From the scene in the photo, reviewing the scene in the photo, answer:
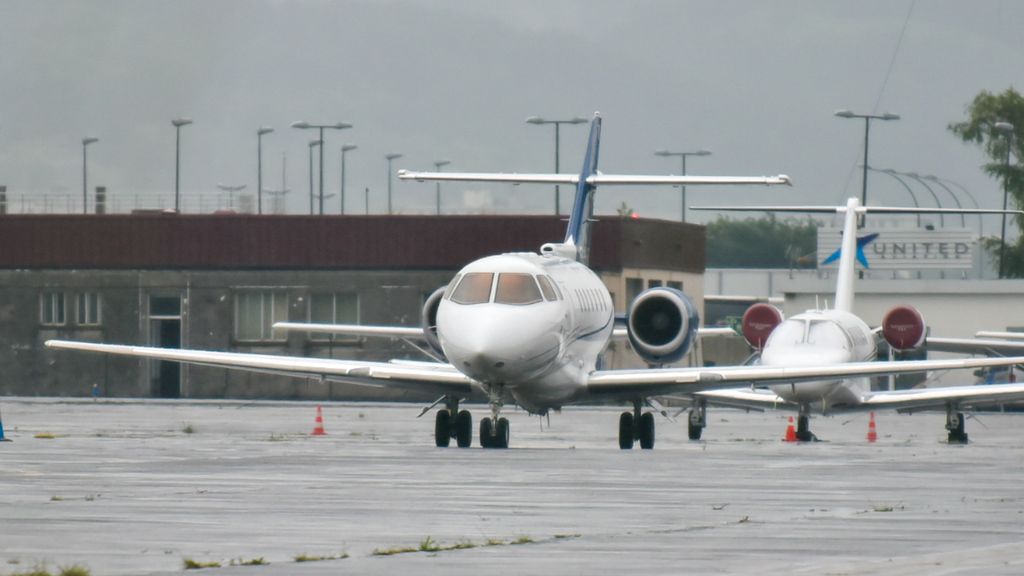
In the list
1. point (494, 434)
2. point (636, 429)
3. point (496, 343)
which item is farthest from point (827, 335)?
point (496, 343)

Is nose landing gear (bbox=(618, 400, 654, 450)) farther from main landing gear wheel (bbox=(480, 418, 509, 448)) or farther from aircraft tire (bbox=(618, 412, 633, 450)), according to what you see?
main landing gear wheel (bbox=(480, 418, 509, 448))

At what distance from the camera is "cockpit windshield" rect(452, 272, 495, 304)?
86.9 feet

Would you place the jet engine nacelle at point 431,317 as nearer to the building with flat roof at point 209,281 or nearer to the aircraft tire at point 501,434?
the aircraft tire at point 501,434

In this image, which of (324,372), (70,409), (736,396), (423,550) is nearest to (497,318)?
(324,372)

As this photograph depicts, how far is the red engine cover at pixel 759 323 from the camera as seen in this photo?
38.4m

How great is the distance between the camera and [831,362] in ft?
116

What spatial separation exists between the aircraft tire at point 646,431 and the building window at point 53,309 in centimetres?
4154

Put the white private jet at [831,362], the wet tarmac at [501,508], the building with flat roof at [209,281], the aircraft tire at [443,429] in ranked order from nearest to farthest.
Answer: the wet tarmac at [501,508] → the aircraft tire at [443,429] → the white private jet at [831,362] → the building with flat roof at [209,281]

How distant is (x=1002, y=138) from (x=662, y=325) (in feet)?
231

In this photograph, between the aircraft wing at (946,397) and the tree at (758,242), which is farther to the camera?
the tree at (758,242)

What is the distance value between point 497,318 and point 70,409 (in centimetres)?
2406

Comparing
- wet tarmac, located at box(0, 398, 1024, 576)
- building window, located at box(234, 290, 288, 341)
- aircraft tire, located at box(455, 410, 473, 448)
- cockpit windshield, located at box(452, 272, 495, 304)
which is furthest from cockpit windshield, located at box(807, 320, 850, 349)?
building window, located at box(234, 290, 288, 341)

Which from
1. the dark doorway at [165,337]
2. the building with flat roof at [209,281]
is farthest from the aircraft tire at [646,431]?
the dark doorway at [165,337]

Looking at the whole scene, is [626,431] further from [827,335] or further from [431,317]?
[827,335]
